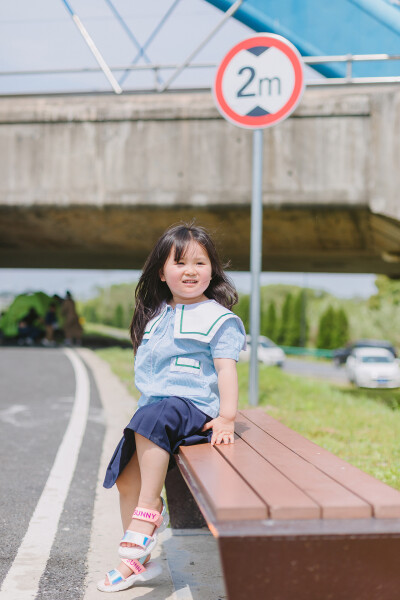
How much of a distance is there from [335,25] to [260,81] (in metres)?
4.54

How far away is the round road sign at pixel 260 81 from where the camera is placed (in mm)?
5547

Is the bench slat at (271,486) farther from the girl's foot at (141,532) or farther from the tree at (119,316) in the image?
the tree at (119,316)

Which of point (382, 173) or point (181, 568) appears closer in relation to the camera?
point (181, 568)

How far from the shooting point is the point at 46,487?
3.86m

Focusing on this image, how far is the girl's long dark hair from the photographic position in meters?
2.74

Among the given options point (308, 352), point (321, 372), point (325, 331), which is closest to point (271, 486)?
point (321, 372)

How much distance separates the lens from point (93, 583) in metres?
2.51

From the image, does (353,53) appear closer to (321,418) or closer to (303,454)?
(321,418)

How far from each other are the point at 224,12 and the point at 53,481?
7.56 meters

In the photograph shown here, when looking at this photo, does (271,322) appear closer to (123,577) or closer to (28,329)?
(28,329)

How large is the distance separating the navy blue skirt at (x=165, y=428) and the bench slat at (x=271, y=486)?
0.15m

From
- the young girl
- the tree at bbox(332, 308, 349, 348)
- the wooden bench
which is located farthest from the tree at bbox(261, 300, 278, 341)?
the wooden bench

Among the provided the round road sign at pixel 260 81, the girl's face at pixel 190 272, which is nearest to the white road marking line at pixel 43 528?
the girl's face at pixel 190 272

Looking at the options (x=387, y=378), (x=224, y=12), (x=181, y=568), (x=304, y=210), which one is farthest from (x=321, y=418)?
(x=387, y=378)
